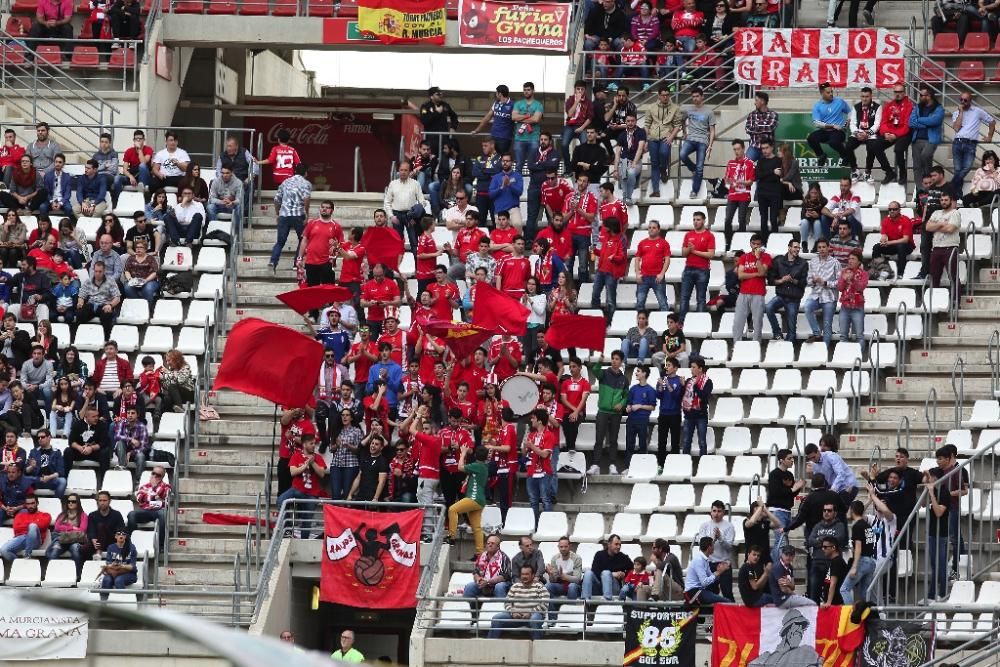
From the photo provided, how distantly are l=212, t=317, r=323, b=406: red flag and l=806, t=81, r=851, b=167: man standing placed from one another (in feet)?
29.0

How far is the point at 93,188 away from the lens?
90.6 ft

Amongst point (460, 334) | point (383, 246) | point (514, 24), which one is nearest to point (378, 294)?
point (383, 246)

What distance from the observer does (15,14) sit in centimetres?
3222

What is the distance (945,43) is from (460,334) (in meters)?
11.4

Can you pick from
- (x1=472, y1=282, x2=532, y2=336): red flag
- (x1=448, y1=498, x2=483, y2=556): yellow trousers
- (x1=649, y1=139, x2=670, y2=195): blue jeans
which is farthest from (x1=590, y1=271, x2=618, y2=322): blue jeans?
(x1=448, y1=498, x2=483, y2=556): yellow trousers

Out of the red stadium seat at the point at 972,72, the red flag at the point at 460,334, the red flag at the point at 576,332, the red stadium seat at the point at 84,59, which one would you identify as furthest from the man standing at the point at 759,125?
the red stadium seat at the point at 84,59

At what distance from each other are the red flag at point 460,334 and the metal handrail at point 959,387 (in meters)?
5.47

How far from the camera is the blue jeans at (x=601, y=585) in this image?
789 inches

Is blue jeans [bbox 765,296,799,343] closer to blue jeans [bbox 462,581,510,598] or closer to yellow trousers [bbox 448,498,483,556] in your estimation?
yellow trousers [bbox 448,498,483,556]

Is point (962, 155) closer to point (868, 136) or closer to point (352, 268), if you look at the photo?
point (868, 136)

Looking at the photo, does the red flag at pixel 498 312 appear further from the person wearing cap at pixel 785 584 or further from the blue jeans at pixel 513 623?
the person wearing cap at pixel 785 584

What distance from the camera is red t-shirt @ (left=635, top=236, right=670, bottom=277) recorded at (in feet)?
82.0

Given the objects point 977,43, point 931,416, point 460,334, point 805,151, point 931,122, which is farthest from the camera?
point 977,43

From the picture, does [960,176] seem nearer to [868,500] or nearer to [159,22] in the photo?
[868,500]
